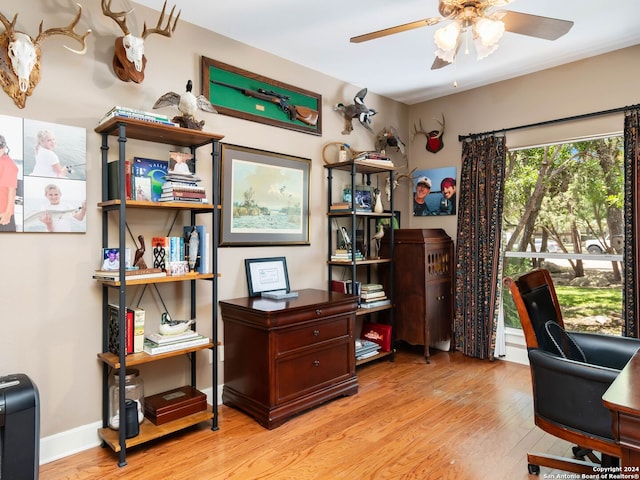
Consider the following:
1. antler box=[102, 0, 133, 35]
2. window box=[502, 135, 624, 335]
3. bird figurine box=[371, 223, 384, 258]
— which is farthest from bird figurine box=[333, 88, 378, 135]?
antler box=[102, 0, 133, 35]

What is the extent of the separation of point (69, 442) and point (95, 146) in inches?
65.8

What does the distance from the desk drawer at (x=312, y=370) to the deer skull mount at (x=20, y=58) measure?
2069mm

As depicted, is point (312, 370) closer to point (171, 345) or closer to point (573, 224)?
point (171, 345)

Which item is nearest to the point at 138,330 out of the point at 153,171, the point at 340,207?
the point at 153,171

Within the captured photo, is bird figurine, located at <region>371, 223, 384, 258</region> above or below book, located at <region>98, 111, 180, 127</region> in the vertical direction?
→ below

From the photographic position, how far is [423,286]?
3846 millimetres

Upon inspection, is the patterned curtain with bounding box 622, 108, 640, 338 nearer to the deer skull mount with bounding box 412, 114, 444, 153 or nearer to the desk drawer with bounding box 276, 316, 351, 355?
the deer skull mount with bounding box 412, 114, 444, 153

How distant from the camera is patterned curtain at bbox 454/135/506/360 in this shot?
3799mm

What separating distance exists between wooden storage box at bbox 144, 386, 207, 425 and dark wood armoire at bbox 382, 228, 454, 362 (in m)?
2.10

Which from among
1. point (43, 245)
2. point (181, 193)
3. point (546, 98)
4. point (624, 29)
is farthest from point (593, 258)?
point (43, 245)

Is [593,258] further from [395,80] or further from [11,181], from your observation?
[11,181]

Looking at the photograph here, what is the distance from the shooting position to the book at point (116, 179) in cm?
231

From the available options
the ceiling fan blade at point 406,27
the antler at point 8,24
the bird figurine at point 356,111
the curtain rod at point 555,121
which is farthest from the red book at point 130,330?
the curtain rod at point 555,121

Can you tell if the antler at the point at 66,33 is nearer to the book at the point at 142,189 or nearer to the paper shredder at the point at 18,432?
the book at the point at 142,189
